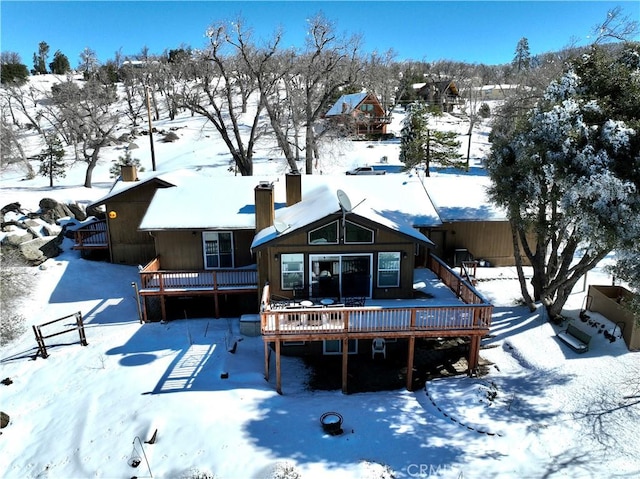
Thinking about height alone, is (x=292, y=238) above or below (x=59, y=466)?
above

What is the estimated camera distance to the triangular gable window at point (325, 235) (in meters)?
13.6

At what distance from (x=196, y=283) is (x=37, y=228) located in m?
11.3

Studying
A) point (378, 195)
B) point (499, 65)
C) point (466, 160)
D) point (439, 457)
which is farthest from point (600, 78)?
point (499, 65)

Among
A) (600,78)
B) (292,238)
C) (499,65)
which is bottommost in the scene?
(292,238)

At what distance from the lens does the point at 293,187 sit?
16656 mm

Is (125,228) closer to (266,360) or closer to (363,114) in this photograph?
(266,360)

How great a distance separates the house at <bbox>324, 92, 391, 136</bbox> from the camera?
50.9 metres

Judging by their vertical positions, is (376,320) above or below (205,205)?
below

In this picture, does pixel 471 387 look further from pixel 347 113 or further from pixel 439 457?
pixel 347 113

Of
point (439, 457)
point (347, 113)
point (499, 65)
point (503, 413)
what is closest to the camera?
point (439, 457)

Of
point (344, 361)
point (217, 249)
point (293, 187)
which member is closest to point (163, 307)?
point (217, 249)

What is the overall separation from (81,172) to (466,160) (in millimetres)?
36477

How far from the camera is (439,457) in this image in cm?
964

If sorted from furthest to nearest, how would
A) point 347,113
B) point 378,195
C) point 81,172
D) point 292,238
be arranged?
point 347,113 < point 81,172 < point 378,195 < point 292,238
